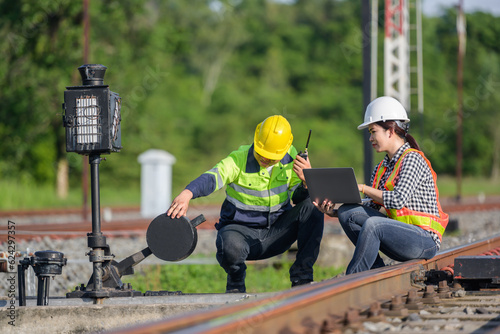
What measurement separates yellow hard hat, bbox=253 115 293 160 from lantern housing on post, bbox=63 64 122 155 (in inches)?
48.2

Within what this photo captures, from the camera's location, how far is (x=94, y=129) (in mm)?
5242

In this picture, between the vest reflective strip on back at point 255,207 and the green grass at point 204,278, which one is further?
the green grass at point 204,278

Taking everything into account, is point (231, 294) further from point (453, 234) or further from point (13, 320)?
point (453, 234)

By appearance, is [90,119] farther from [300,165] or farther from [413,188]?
[413,188]

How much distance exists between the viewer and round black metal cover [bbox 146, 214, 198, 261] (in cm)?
547

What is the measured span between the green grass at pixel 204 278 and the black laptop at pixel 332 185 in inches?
136

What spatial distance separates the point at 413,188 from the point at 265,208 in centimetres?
124

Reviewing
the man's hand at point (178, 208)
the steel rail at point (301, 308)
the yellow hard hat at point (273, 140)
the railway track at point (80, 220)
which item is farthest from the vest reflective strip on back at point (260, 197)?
the railway track at point (80, 220)

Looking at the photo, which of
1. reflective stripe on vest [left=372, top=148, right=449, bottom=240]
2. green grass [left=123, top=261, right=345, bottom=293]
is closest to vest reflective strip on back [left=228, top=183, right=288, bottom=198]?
reflective stripe on vest [left=372, top=148, right=449, bottom=240]

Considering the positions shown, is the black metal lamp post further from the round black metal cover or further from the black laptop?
the black laptop

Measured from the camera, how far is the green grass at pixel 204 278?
924 cm

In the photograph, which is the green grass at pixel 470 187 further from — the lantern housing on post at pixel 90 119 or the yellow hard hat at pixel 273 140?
the lantern housing on post at pixel 90 119

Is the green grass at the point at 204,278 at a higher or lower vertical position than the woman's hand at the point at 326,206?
lower

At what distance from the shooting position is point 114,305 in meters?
4.85
